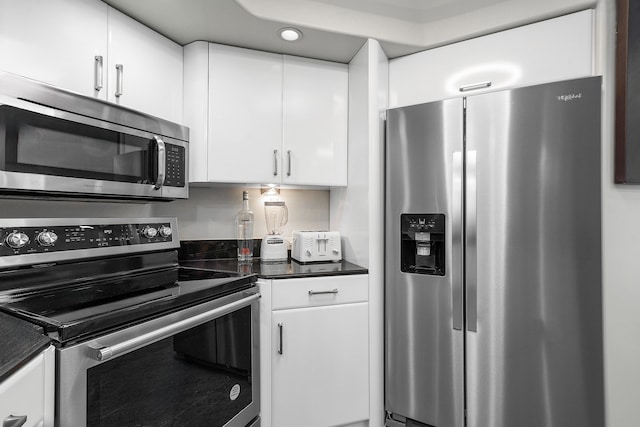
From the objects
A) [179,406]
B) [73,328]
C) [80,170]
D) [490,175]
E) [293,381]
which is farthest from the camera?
[293,381]

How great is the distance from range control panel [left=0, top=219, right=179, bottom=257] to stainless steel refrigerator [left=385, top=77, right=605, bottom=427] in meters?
1.16

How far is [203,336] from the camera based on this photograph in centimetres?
126

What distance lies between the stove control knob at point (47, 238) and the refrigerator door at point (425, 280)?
1402 millimetres

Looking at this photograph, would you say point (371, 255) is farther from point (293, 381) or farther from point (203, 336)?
point (203, 336)

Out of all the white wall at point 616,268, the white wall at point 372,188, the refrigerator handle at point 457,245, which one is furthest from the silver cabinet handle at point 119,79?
the white wall at point 616,268

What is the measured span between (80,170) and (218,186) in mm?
843

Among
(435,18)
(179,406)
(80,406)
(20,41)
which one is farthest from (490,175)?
(20,41)

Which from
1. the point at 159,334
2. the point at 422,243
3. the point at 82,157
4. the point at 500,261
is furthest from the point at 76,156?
the point at 500,261

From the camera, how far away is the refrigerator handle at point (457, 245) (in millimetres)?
1526

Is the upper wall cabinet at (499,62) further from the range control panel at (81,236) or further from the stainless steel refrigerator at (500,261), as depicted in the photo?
the range control panel at (81,236)

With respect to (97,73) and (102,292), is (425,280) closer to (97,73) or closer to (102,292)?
(102,292)

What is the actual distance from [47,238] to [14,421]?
70 cm

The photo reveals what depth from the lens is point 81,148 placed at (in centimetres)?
125

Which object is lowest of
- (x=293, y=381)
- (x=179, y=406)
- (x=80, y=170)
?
(x=293, y=381)
